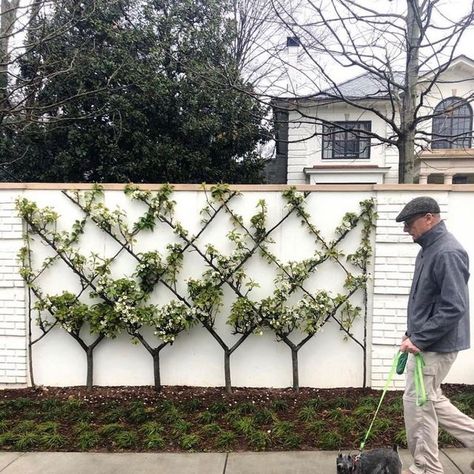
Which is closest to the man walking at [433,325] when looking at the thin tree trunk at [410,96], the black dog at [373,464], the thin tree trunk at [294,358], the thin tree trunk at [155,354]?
the black dog at [373,464]

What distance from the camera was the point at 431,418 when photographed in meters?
2.82

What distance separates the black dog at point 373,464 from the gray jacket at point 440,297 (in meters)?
0.67

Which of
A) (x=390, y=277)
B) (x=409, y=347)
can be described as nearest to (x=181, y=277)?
(x=390, y=277)

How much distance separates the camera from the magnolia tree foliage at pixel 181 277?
458 cm

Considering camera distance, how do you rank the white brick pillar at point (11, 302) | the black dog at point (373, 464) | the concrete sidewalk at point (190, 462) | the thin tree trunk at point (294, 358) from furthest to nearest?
the white brick pillar at point (11, 302) → the thin tree trunk at point (294, 358) → the concrete sidewalk at point (190, 462) → the black dog at point (373, 464)

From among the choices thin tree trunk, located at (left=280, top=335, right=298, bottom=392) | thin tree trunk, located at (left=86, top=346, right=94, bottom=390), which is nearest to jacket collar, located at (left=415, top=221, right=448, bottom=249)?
thin tree trunk, located at (left=280, top=335, right=298, bottom=392)

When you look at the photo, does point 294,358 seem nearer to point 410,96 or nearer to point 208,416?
point 208,416

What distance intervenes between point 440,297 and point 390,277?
1904 millimetres

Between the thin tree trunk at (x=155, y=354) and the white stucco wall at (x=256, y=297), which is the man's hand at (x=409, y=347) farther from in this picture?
the thin tree trunk at (x=155, y=354)

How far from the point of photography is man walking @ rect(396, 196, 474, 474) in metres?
2.66

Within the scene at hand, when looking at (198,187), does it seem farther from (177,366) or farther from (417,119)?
(417,119)

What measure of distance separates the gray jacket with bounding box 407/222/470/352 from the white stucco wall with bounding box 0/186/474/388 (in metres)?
1.74

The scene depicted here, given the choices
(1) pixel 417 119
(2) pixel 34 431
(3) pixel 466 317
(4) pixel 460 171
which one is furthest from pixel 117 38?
(4) pixel 460 171

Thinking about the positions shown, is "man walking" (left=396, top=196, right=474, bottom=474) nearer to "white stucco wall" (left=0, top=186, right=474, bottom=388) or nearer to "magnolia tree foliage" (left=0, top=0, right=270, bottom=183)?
"white stucco wall" (left=0, top=186, right=474, bottom=388)
